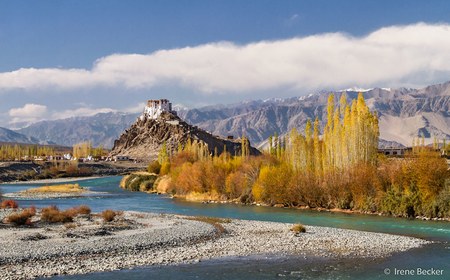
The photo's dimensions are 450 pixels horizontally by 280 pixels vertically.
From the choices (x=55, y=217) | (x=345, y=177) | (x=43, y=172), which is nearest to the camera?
(x=55, y=217)

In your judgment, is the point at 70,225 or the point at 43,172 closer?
the point at 70,225

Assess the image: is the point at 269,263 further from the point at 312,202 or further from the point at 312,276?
the point at 312,202

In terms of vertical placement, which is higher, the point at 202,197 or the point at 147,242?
the point at 202,197

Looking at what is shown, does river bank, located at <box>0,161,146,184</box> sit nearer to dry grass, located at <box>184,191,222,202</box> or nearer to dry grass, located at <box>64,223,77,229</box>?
dry grass, located at <box>184,191,222,202</box>

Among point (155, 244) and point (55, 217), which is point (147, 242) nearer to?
point (155, 244)

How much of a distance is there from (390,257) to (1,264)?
21.7 metres

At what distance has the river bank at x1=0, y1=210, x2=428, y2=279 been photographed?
29.4 meters

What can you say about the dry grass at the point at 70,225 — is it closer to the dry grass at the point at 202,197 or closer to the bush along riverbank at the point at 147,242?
the bush along riverbank at the point at 147,242

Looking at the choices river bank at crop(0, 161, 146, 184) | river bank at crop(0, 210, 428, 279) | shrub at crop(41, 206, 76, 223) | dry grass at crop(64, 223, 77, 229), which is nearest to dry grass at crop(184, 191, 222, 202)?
river bank at crop(0, 210, 428, 279)

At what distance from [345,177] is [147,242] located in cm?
3155

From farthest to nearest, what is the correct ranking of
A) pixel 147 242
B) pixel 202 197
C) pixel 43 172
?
pixel 43 172, pixel 202 197, pixel 147 242

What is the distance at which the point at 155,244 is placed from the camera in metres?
35.7

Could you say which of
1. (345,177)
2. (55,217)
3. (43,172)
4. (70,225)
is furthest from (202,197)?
(43,172)

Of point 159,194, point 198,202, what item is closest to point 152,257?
point 198,202
